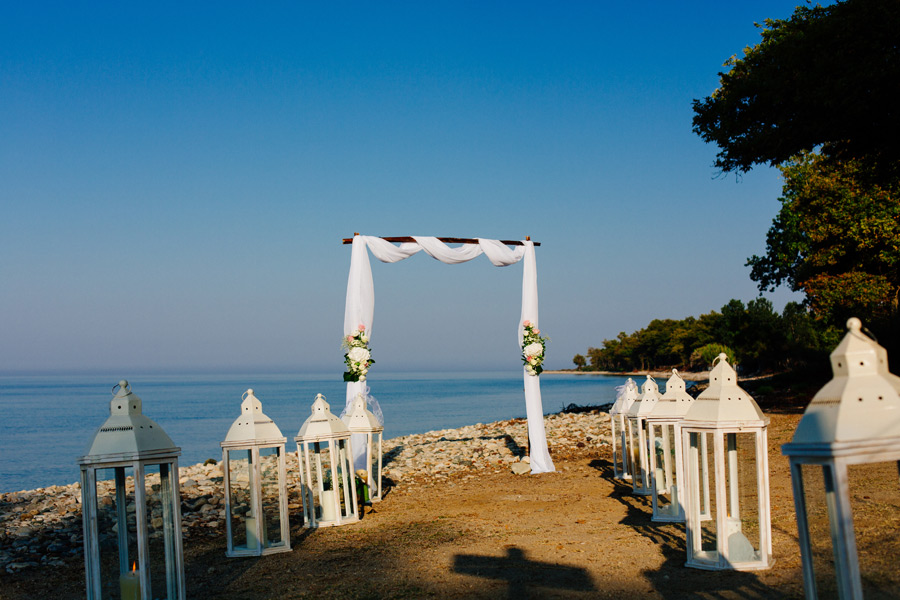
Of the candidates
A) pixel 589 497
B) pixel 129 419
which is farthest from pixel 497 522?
pixel 129 419

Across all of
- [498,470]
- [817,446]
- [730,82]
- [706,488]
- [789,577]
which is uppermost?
[730,82]

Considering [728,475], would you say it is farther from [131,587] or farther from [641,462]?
[131,587]

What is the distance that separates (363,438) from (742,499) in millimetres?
7390

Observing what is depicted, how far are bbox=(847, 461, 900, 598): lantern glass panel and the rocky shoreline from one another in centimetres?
752

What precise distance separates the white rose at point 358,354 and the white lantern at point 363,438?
67cm

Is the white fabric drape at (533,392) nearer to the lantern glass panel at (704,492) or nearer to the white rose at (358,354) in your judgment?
the white rose at (358,354)

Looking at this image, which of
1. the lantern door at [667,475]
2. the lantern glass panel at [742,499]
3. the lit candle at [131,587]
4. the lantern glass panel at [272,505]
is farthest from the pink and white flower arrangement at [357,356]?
the lantern glass panel at [742,499]

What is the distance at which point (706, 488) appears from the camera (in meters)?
6.15

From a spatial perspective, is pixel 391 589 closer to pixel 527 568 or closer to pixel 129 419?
pixel 527 568

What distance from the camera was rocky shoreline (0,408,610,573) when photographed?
9.06 metres

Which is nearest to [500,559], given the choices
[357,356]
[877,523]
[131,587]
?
[131,587]

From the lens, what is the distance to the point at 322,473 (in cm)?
966

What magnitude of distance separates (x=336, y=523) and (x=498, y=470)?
558cm

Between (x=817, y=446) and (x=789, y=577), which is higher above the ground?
(x=817, y=446)
